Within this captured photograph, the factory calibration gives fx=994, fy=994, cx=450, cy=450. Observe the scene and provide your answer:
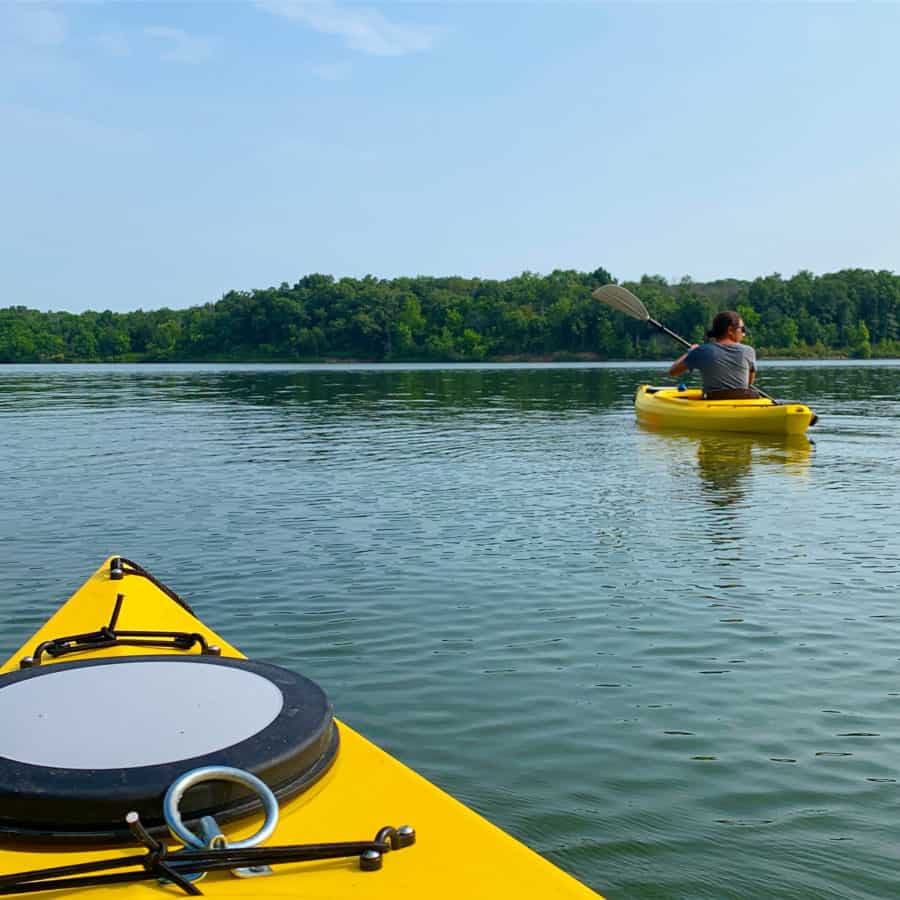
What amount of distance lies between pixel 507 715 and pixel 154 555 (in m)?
4.88

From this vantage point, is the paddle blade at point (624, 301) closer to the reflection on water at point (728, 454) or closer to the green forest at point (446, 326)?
the reflection on water at point (728, 454)

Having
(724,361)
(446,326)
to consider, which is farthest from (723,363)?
(446,326)

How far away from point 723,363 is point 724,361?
0.06 metres

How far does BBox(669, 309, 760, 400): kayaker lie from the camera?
1814 centimetres

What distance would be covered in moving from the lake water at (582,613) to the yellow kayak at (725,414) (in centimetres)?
85

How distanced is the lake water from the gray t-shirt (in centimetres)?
204

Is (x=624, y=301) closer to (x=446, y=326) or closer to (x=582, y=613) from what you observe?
(x=582, y=613)

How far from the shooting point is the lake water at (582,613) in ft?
13.7

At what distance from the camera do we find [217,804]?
249 centimetres

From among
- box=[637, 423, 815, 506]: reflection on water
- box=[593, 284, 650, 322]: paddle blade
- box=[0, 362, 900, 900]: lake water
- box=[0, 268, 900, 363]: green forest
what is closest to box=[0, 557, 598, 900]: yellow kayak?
box=[0, 362, 900, 900]: lake water

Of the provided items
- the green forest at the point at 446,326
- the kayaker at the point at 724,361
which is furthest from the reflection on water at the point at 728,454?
the green forest at the point at 446,326

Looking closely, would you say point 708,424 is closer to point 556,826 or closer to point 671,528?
point 671,528

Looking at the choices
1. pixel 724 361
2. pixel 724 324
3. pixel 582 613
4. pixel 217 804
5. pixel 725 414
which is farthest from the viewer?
pixel 724 361

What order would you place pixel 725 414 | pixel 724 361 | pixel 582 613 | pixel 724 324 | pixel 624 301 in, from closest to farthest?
1. pixel 582 613
2. pixel 724 324
3. pixel 725 414
4. pixel 724 361
5. pixel 624 301
